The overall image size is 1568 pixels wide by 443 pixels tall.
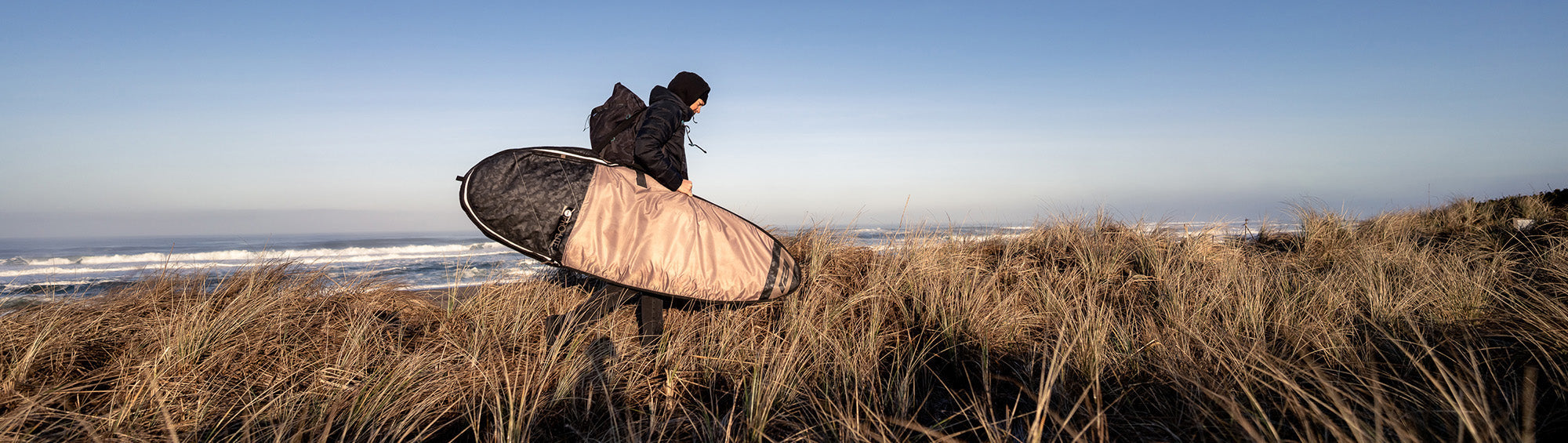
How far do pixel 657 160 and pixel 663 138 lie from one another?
108 mm

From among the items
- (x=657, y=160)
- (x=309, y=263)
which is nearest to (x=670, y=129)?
(x=657, y=160)

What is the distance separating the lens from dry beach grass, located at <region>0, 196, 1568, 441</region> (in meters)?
1.85

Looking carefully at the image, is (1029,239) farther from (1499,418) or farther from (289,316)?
(289,316)

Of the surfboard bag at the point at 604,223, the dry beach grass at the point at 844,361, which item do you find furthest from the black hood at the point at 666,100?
the dry beach grass at the point at 844,361

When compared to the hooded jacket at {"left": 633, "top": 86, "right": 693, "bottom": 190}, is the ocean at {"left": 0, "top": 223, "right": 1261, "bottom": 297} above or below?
below

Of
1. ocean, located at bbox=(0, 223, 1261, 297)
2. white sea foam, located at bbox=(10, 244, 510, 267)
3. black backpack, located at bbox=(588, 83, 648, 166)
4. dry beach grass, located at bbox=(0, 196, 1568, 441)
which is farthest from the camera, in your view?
white sea foam, located at bbox=(10, 244, 510, 267)

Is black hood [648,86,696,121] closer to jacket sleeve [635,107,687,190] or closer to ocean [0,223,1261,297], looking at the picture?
jacket sleeve [635,107,687,190]

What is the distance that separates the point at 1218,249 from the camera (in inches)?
218

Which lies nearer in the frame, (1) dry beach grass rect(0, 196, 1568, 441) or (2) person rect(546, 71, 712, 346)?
(1) dry beach grass rect(0, 196, 1568, 441)

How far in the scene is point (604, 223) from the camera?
2822mm

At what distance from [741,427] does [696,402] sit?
497 mm

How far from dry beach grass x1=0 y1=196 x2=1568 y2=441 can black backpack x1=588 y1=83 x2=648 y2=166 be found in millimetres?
859

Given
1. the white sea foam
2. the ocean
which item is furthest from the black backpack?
the white sea foam

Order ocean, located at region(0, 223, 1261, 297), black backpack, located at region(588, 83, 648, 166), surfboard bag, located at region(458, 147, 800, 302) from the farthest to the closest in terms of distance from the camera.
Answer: ocean, located at region(0, 223, 1261, 297) < black backpack, located at region(588, 83, 648, 166) < surfboard bag, located at region(458, 147, 800, 302)
